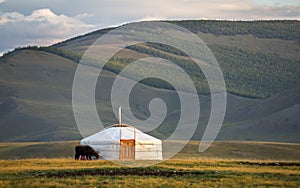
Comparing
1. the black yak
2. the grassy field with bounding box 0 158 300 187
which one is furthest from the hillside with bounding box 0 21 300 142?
the grassy field with bounding box 0 158 300 187

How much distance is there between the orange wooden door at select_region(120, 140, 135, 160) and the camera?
105 feet

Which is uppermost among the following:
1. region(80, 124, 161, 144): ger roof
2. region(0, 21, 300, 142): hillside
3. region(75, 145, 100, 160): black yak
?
region(0, 21, 300, 142): hillside

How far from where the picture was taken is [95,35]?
194625 mm

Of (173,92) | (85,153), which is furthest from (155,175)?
(173,92)

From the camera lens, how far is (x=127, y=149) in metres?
32.5

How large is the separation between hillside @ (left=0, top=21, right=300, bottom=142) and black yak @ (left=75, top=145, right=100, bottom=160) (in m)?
45.0

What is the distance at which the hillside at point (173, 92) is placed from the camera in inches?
3401

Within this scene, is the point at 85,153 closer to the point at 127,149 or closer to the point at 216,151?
the point at 127,149

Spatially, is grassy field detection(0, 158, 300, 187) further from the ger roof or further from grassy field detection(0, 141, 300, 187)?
the ger roof

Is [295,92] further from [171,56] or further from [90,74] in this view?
[171,56]

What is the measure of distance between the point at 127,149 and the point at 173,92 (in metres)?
94.9

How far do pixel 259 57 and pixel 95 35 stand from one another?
51.1 metres

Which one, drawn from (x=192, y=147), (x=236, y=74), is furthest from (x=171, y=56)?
(x=192, y=147)

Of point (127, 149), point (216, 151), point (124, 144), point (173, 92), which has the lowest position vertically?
point (127, 149)
